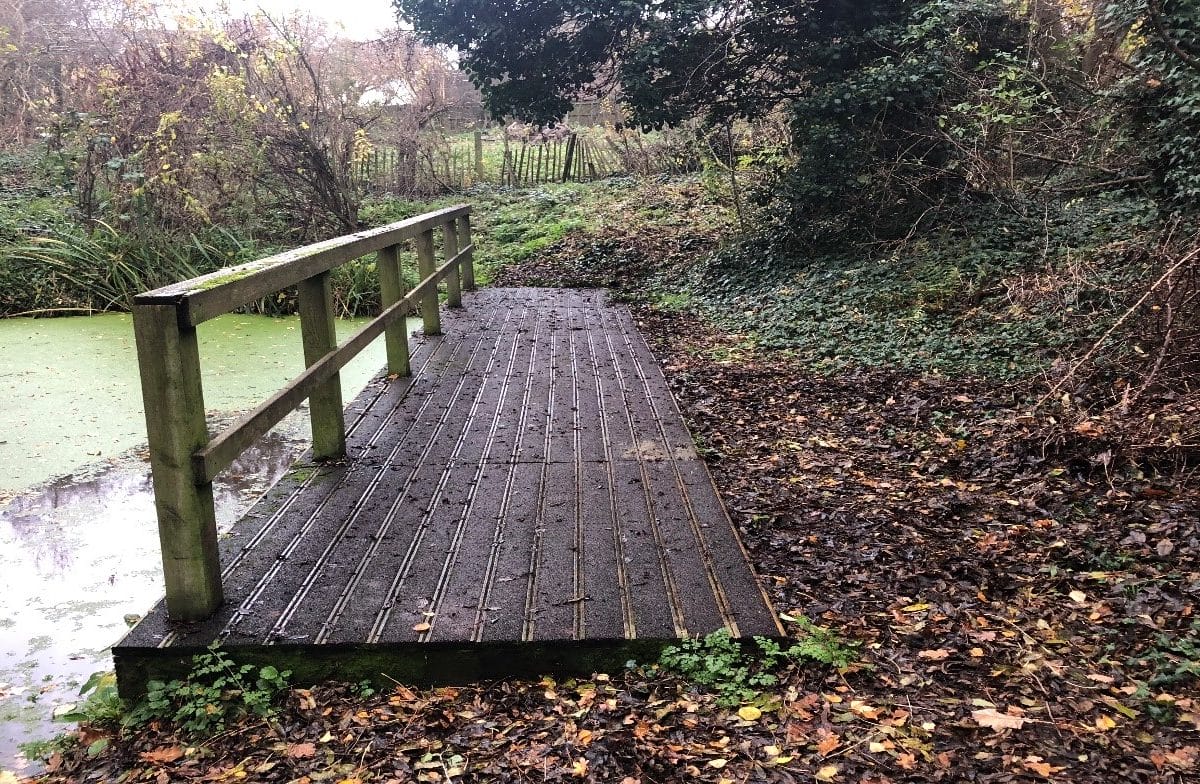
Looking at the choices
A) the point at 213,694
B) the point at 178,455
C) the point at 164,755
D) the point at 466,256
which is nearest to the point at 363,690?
the point at 213,694

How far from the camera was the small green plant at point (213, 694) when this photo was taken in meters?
2.27

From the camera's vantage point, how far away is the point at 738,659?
2.37 meters

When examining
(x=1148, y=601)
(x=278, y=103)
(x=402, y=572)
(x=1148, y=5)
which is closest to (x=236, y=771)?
(x=402, y=572)

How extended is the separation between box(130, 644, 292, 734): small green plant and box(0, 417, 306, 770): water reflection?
336mm

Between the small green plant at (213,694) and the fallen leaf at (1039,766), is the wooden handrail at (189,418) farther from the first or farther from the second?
the fallen leaf at (1039,766)

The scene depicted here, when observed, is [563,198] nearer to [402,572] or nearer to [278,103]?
[278,103]

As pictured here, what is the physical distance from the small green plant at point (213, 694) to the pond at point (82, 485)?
33cm

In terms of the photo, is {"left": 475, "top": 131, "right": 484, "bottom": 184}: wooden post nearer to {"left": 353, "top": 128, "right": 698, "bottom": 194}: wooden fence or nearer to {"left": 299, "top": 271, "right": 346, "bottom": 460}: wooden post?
{"left": 353, "top": 128, "right": 698, "bottom": 194}: wooden fence

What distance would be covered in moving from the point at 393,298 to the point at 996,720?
3.81 m

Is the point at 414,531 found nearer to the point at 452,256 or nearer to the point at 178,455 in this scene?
the point at 178,455

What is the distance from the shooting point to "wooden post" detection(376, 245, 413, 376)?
480cm

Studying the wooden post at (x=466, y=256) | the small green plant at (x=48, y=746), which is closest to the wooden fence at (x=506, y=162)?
the wooden post at (x=466, y=256)

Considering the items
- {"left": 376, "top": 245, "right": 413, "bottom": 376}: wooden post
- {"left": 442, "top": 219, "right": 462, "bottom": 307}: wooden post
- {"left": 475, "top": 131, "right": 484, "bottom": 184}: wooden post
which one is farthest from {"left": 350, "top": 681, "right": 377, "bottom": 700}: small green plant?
{"left": 475, "top": 131, "right": 484, "bottom": 184}: wooden post

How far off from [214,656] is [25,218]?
399 inches
